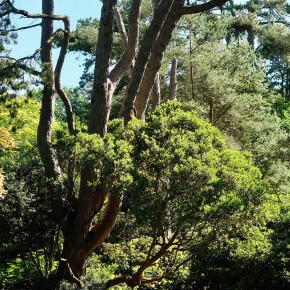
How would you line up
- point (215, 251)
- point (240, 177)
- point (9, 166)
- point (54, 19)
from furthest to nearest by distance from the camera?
point (9, 166), point (54, 19), point (215, 251), point (240, 177)

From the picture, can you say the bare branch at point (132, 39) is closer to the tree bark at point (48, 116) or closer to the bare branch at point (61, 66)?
the bare branch at point (61, 66)

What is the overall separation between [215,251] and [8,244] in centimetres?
469

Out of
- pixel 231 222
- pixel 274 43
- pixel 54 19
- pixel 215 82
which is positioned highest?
pixel 274 43

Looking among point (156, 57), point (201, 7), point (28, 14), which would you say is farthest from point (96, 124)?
point (201, 7)

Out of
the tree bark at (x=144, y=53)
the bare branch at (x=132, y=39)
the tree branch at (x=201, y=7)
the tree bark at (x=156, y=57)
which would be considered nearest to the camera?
the tree bark at (x=144, y=53)

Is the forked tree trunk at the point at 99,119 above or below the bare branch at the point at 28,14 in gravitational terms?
below

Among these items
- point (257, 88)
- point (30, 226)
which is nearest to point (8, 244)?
point (30, 226)

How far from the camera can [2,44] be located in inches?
300

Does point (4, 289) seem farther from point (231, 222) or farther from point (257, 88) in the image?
point (257, 88)

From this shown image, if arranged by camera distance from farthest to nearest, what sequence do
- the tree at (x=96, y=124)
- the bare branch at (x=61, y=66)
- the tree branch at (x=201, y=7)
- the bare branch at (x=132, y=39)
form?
the bare branch at (x=132, y=39) → the bare branch at (x=61, y=66) → the tree branch at (x=201, y=7) → the tree at (x=96, y=124)

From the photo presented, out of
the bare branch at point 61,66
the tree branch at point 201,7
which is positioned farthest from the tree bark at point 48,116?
the tree branch at point 201,7

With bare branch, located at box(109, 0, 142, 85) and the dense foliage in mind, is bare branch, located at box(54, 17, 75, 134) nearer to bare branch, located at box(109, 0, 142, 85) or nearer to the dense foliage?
the dense foliage

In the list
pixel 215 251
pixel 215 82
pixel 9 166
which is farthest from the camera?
pixel 215 82

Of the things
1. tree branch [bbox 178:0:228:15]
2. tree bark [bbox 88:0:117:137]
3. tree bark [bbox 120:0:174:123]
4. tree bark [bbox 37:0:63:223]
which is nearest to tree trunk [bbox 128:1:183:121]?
tree branch [bbox 178:0:228:15]
